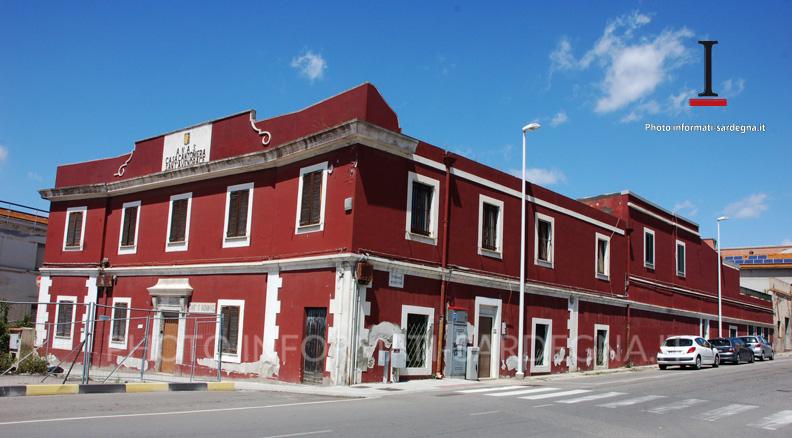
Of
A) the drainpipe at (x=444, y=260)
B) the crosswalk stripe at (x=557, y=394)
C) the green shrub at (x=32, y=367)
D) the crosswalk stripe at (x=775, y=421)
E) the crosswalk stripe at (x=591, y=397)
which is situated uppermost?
the drainpipe at (x=444, y=260)

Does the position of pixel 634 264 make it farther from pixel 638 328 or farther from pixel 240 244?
pixel 240 244

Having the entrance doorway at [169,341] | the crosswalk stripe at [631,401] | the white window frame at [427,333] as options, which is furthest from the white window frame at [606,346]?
the entrance doorway at [169,341]

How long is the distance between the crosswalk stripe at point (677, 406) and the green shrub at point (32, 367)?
16847mm

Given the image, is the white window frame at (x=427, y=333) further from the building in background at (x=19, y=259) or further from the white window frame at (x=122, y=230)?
the building in background at (x=19, y=259)

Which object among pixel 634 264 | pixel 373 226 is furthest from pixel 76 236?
pixel 634 264

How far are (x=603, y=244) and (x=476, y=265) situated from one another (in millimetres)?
10790

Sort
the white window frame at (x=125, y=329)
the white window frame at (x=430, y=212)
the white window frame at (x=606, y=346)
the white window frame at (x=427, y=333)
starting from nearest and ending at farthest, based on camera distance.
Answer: the white window frame at (x=427, y=333)
the white window frame at (x=430, y=212)
the white window frame at (x=125, y=329)
the white window frame at (x=606, y=346)

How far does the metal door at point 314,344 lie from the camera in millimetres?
19141

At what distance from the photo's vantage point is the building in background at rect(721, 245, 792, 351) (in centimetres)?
5444

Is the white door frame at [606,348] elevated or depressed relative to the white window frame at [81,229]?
depressed

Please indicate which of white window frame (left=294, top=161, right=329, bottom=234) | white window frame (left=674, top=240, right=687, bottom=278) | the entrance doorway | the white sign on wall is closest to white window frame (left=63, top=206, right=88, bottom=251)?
the white sign on wall

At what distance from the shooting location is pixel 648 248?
35.1 metres

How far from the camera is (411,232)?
2050 cm

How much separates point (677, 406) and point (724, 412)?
101 cm
